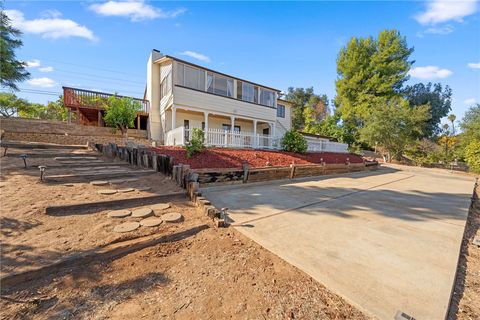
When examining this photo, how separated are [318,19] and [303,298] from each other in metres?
11.5

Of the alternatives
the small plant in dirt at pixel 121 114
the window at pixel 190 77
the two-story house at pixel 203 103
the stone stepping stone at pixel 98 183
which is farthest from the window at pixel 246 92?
the stone stepping stone at pixel 98 183

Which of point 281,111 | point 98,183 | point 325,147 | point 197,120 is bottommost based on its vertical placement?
point 98,183

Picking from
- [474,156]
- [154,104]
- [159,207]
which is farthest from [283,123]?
[159,207]

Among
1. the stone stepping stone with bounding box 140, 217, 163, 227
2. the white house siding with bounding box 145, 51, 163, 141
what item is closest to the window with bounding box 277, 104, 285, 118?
the white house siding with bounding box 145, 51, 163, 141

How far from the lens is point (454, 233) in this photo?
3.62 m

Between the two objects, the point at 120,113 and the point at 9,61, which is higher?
the point at 9,61

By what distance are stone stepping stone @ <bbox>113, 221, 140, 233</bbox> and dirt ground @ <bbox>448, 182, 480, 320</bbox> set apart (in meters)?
3.75

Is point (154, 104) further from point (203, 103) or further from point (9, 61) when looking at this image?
point (9, 61)

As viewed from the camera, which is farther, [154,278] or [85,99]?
[85,99]

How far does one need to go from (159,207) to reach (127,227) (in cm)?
89

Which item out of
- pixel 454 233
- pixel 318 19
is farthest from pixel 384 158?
pixel 454 233

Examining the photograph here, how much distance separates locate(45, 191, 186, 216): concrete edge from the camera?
345 centimetres

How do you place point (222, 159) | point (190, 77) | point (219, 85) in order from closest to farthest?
point (222, 159) → point (190, 77) → point (219, 85)

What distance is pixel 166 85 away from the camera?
13391 millimetres
